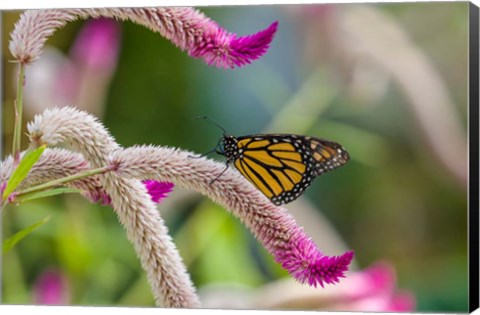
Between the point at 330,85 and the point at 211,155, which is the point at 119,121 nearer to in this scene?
the point at 211,155

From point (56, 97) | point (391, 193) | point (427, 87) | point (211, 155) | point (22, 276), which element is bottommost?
point (22, 276)

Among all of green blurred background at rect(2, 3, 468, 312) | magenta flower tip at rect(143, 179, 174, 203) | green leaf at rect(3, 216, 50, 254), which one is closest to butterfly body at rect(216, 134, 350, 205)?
green blurred background at rect(2, 3, 468, 312)

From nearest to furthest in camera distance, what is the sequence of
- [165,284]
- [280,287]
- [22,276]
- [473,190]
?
[165,284], [473,190], [280,287], [22,276]

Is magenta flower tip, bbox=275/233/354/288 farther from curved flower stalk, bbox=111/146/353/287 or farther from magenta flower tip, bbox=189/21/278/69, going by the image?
magenta flower tip, bbox=189/21/278/69

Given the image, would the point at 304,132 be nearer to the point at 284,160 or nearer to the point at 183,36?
the point at 284,160

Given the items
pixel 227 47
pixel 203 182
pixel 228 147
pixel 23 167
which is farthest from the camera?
pixel 228 147

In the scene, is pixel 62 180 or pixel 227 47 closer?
pixel 62 180

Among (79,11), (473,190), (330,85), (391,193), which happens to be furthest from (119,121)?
(473,190)

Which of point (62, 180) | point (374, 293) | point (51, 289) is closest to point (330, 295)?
point (374, 293)
